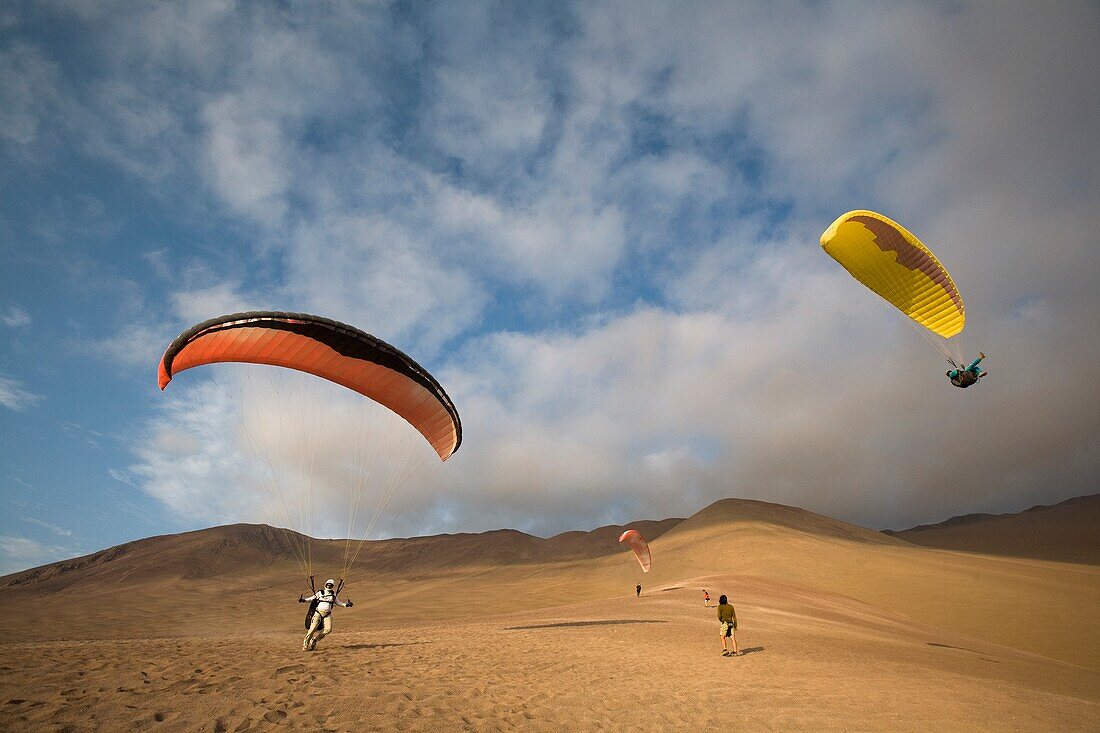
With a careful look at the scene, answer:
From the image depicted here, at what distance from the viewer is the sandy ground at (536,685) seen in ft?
21.3

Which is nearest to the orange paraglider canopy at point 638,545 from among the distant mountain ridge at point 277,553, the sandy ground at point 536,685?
the sandy ground at point 536,685

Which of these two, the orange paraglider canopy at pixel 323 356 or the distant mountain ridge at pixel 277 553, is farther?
the distant mountain ridge at pixel 277 553

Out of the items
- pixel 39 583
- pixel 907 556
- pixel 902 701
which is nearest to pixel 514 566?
pixel 907 556

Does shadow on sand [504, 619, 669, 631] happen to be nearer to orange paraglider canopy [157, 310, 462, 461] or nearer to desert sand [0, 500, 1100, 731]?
desert sand [0, 500, 1100, 731]

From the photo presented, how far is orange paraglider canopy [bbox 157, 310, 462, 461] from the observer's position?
1046 cm

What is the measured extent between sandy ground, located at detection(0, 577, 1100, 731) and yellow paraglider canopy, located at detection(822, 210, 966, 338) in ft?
29.6

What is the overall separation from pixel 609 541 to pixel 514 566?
16560 millimetres

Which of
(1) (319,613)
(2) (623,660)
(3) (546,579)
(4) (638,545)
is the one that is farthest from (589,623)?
(3) (546,579)

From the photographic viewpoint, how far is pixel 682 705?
7941mm

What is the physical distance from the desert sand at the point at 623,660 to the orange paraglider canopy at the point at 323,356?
561 cm

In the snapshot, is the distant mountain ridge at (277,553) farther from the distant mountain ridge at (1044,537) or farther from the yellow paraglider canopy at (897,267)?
A: the yellow paraglider canopy at (897,267)

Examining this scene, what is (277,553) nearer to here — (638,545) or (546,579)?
(546,579)

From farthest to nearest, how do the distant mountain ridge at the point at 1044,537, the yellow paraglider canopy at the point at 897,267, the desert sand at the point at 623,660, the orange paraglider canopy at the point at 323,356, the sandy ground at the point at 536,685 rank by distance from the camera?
the distant mountain ridge at the point at 1044,537 → the yellow paraglider canopy at the point at 897,267 → the orange paraglider canopy at the point at 323,356 → the desert sand at the point at 623,660 → the sandy ground at the point at 536,685

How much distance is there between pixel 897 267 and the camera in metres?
14.1
